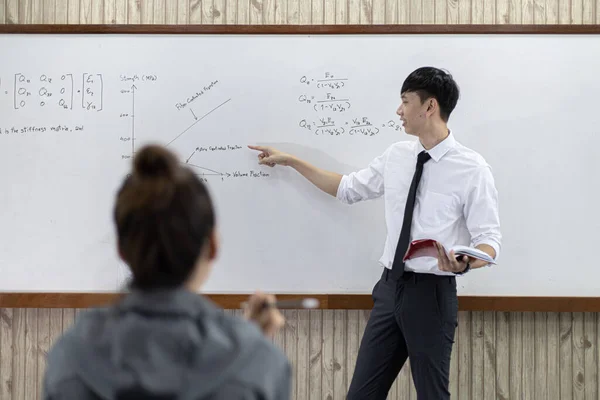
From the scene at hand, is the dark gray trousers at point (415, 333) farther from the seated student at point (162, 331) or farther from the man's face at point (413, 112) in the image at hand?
the seated student at point (162, 331)

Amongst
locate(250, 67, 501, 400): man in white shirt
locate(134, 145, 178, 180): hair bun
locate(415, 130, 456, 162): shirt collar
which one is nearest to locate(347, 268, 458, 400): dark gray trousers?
locate(250, 67, 501, 400): man in white shirt

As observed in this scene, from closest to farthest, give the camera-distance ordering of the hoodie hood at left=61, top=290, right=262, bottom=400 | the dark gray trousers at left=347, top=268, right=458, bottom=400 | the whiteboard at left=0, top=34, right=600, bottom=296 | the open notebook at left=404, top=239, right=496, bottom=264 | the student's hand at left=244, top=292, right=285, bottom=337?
the hoodie hood at left=61, top=290, right=262, bottom=400
the student's hand at left=244, top=292, right=285, bottom=337
the open notebook at left=404, top=239, right=496, bottom=264
the dark gray trousers at left=347, top=268, right=458, bottom=400
the whiteboard at left=0, top=34, right=600, bottom=296

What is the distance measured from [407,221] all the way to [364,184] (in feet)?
0.88

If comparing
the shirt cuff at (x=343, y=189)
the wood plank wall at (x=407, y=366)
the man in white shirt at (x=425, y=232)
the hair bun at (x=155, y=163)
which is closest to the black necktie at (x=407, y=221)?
the man in white shirt at (x=425, y=232)

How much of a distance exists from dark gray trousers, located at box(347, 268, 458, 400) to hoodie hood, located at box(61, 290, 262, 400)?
128 centimetres

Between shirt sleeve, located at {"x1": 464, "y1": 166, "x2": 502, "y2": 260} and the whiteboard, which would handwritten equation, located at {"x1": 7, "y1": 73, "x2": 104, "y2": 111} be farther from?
shirt sleeve, located at {"x1": 464, "y1": 166, "x2": 502, "y2": 260}

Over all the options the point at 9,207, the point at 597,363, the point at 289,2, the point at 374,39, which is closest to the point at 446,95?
the point at 374,39

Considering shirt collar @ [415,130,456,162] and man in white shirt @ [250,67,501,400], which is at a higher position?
shirt collar @ [415,130,456,162]

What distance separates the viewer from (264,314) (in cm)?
104

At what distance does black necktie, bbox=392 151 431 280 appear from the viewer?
6.72 feet

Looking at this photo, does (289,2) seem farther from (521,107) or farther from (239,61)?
(521,107)

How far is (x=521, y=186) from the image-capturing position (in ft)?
7.77

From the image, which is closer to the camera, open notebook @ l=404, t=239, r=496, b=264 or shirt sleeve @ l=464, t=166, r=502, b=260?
open notebook @ l=404, t=239, r=496, b=264

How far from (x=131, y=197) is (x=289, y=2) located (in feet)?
5.85
